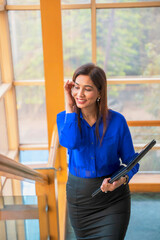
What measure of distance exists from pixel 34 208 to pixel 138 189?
2555mm

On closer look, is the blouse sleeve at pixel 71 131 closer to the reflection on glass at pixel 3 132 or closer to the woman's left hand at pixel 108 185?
the woman's left hand at pixel 108 185

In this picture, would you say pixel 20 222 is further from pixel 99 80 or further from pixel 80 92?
pixel 99 80

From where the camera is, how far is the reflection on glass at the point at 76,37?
5.20 m

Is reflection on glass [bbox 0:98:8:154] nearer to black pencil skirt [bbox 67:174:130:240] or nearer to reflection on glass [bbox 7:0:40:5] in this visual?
reflection on glass [bbox 7:0:40:5]

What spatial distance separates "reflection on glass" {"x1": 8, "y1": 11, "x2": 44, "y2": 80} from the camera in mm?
5207

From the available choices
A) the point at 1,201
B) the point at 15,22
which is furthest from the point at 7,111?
the point at 1,201

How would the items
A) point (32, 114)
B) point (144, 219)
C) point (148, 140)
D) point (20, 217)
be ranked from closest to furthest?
point (20, 217) → point (144, 219) → point (148, 140) → point (32, 114)

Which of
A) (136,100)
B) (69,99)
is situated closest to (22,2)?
(136,100)

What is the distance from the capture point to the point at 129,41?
545cm

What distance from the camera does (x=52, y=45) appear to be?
11.8 feet

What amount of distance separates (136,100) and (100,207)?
11.2 ft

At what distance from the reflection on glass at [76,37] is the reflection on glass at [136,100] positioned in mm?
697

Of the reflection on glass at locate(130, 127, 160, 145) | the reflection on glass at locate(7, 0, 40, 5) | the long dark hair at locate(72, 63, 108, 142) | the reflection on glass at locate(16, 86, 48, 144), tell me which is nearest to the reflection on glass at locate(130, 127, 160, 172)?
the reflection on glass at locate(130, 127, 160, 145)

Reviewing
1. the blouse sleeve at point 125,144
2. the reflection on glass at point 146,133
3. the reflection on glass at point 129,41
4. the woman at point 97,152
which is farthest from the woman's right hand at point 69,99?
the reflection on glass at point 129,41
